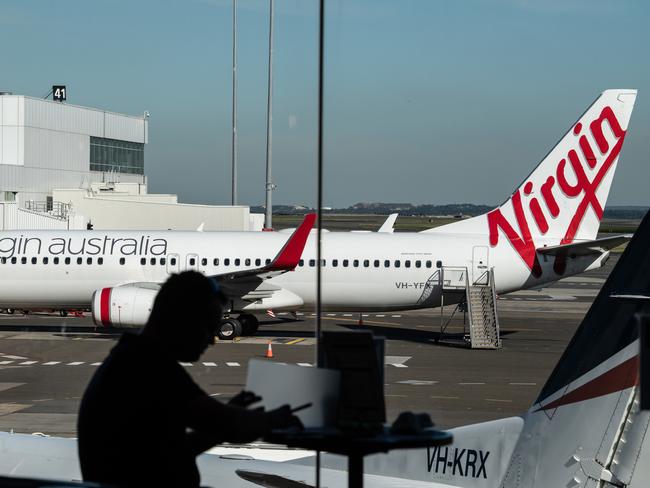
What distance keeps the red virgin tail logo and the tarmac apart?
3267 millimetres

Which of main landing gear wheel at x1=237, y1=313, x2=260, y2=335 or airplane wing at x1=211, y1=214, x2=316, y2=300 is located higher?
airplane wing at x1=211, y1=214, x2=316, y2=300

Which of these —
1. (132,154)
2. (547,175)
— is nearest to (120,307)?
(547,175)

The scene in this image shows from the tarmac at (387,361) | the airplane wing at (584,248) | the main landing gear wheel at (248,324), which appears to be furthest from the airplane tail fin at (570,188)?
the main landing gear wheel at (248,324)

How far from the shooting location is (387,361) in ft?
98.9

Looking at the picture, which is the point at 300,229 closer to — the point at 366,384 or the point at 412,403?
the point at 412,403

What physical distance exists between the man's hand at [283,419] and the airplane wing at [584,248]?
102 ft

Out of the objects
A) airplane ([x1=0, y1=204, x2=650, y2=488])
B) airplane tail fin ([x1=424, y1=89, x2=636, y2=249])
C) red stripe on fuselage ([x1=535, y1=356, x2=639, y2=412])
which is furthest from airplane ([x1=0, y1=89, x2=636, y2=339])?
red stripe on fuselage ([x1=535, y1=356, x2=639, y2=412])

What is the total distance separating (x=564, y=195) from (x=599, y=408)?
27841mm

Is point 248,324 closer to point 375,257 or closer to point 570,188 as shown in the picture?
point 375,257

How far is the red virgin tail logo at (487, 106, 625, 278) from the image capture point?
34.4 m

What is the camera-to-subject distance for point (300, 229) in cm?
3331

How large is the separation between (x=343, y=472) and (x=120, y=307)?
23.6 meters

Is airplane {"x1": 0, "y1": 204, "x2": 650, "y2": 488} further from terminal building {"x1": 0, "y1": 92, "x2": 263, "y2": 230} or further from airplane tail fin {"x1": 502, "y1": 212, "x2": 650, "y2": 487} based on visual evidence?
terminal building {"x1": 0, "y1": 92, "x2": 263, "y2": 230}

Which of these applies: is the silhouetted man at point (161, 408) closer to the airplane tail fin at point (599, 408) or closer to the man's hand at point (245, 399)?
the man's hand at point (245, 399)
